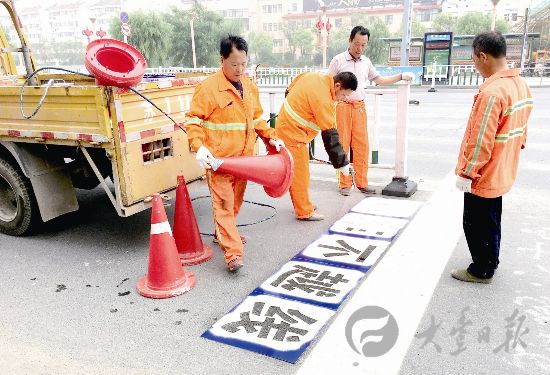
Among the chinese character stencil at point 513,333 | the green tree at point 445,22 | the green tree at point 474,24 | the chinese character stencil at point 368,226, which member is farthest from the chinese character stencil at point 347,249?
the green tree at point 445,22

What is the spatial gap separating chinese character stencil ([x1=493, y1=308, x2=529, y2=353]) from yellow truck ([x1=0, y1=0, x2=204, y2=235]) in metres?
2.82

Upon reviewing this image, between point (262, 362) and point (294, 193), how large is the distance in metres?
2.37

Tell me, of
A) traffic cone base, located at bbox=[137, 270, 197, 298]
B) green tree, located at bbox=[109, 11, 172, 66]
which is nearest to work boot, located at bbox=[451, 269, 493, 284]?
traffic cone base, located at bbox=[137, 270, 197, 298]

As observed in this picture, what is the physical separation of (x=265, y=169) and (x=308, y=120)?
3.54 feet

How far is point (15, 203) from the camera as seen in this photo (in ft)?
15.2

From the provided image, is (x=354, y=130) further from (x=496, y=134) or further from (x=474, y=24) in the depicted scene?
(x=474, y=24)

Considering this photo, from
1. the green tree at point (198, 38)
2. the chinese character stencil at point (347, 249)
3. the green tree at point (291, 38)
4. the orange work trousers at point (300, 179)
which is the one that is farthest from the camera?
the green tree at point (291, 38)

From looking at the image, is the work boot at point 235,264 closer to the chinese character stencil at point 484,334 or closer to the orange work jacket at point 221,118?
the orange work jacket at point 221,118

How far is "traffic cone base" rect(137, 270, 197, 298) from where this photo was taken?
134 inches

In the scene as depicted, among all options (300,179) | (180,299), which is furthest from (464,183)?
(180,299)

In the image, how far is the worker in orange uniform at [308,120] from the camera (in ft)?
14.4

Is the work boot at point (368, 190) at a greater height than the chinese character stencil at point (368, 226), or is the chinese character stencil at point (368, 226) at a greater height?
the work boot at point (368, 190)

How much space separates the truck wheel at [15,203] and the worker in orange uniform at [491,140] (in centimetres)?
374

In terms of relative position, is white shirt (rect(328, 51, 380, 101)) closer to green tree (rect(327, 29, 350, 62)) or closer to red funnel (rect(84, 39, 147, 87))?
red funnel (rect(84, 39, 147, 87))
